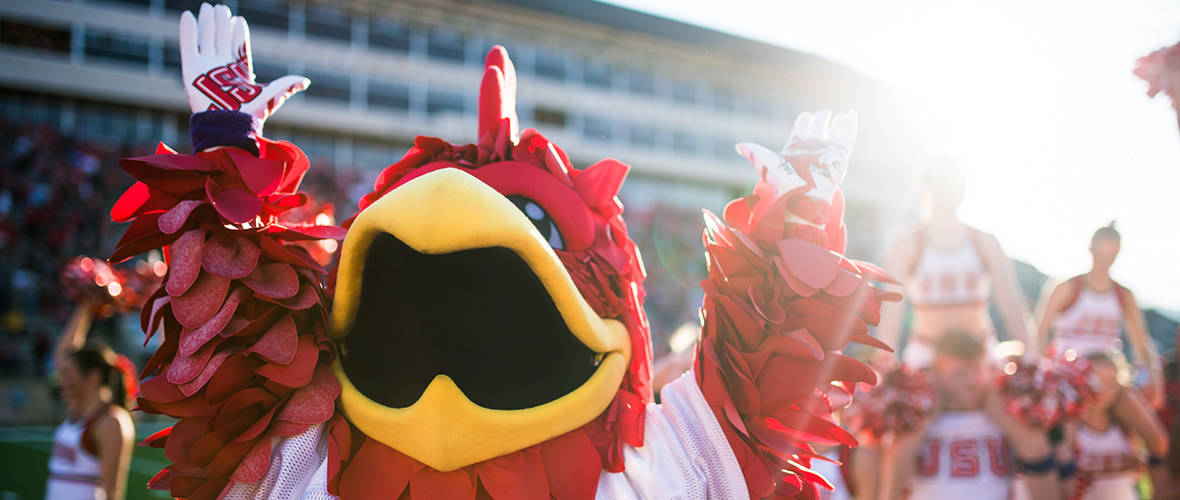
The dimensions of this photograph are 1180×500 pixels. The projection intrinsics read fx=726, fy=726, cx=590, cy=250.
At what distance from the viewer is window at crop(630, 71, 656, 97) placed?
22141mm

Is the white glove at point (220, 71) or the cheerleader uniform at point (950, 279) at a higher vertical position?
the white glove at point (220, 71)

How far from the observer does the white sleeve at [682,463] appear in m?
1.23

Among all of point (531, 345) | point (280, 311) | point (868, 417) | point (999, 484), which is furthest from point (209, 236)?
point (999, 484)

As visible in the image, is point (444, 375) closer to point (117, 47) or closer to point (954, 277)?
point (954, 277)

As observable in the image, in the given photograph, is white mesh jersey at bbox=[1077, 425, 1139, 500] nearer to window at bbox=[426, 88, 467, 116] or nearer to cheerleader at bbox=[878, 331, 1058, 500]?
cheerleader at bbox=[878, 331, 1058, 500]

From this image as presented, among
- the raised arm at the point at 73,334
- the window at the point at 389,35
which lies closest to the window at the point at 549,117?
→ the window at the point at 389,35

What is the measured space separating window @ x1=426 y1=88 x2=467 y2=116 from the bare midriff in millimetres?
17390

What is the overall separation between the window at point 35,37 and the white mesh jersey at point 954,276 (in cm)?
1879

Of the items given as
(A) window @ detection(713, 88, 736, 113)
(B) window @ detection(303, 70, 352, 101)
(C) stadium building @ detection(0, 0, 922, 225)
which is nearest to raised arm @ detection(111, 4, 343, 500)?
(C) stadium building @ detection(0, 0, 922, 225)

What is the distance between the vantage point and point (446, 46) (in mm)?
19375

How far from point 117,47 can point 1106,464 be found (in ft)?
63.1

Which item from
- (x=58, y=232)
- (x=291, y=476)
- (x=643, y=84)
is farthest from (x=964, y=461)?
(x=643, y=84)

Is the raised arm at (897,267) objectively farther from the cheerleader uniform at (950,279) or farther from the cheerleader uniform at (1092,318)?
the cheerleader uniform at (1092,318)

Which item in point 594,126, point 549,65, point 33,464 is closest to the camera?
point 33,464
